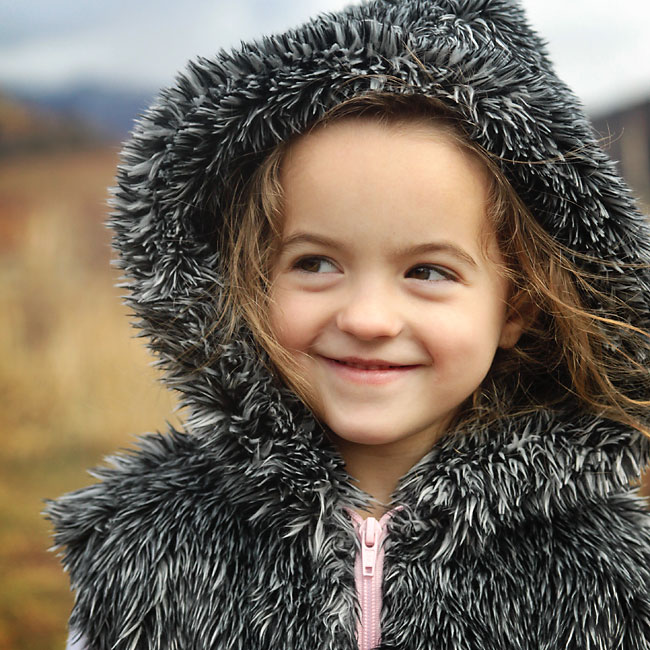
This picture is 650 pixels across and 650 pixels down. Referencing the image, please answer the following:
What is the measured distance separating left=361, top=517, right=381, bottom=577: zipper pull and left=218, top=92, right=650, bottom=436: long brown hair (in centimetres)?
17

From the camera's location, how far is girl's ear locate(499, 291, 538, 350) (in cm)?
105

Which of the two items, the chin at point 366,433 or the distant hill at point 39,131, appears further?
the distant hill at point 39,131

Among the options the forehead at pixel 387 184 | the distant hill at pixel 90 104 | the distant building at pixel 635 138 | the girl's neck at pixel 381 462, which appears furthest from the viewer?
the distant hill at pixel 90 104

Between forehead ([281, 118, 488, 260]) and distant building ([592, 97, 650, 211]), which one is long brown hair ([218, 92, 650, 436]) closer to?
forehead ([281, 118, 488, 260])

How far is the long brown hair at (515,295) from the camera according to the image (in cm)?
96

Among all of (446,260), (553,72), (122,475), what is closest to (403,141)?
(446,260)

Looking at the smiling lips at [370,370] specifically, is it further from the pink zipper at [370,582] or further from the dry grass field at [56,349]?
the dry grass field at [56,349]

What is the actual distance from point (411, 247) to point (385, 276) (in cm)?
5

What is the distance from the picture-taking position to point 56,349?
224 cm

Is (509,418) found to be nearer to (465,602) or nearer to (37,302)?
(465,602)

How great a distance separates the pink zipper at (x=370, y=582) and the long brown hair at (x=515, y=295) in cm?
19

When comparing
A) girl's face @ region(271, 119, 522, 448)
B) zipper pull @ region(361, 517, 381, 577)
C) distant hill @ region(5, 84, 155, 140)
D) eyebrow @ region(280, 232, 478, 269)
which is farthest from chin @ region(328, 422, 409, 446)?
distant hill @ region(5, 84, 155, 140)

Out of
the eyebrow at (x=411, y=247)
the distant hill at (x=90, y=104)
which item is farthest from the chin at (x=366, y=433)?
the distant hill at (x=90, y=104)

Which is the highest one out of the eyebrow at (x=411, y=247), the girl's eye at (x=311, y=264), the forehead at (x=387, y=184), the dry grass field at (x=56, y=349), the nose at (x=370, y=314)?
the forehead at (x=387, y=184)
